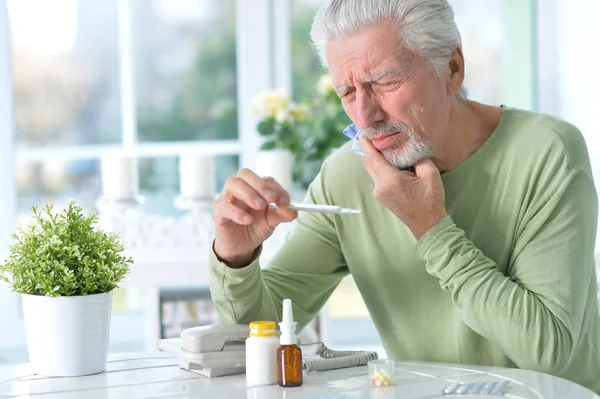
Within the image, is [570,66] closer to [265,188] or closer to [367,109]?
[367,109]

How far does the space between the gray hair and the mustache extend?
13 cm

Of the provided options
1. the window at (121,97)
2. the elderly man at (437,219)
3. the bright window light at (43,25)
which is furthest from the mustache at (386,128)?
the bright window light at (43,25)

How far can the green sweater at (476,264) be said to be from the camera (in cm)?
151

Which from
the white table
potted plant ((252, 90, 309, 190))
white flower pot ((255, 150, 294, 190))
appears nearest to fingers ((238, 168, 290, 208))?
the white table

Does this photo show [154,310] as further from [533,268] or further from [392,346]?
[533,268]

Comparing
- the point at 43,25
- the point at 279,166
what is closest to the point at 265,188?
the point at 279,166

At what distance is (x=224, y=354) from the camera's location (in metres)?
1.50

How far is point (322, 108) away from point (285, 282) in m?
2.42

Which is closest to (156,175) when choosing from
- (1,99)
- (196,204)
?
(1,99)

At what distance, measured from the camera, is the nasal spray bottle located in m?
1.38

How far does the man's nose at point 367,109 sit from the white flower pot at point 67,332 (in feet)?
1.87

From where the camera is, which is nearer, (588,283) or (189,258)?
(588,283)

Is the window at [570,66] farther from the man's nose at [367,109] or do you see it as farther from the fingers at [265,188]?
the fingers at [265,188]

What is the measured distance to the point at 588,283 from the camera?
5.29 feet
